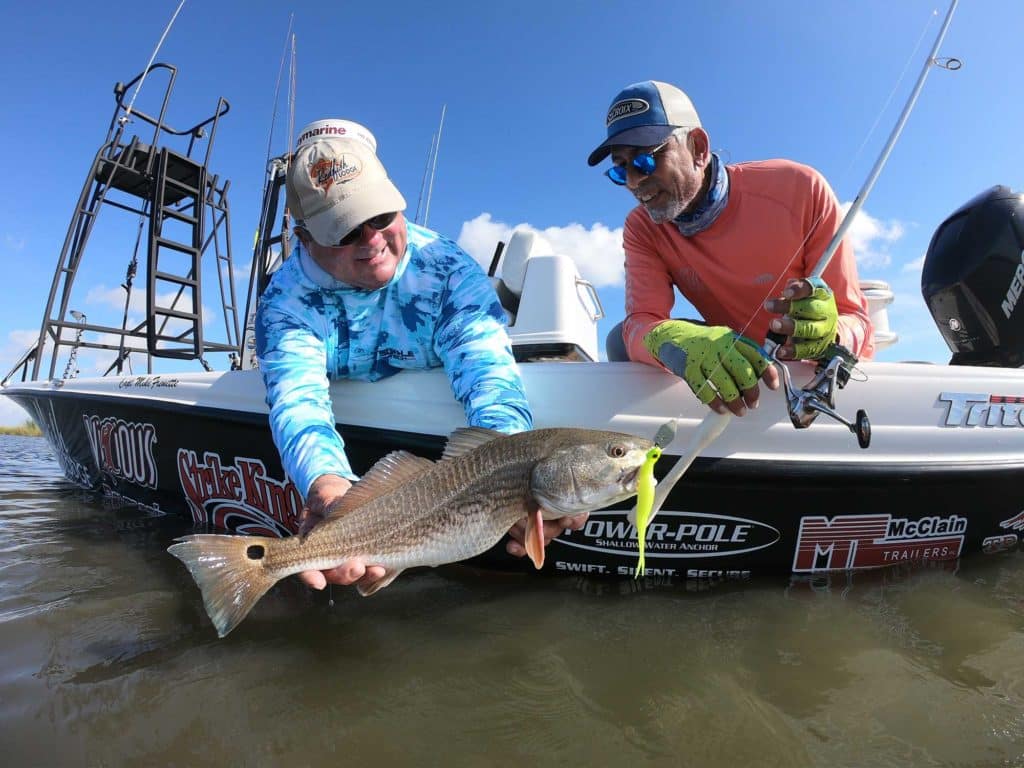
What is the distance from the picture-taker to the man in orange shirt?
8.79ft

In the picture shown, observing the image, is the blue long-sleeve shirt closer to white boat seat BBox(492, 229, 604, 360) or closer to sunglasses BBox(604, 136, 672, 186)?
sunglasses BBox(604, 136, 672, 186)

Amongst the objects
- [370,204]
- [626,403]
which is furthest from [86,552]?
[626,403]

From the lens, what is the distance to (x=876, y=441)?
2643 mm

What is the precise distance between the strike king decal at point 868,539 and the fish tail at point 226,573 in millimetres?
2387

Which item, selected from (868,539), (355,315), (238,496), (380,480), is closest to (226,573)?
(380,480)

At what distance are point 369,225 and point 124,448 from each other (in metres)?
3.22

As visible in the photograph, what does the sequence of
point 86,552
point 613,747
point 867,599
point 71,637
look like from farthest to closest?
point 86,552 < point 867,599 < point 71,637 < point 613,747

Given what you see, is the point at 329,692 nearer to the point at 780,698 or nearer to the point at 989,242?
the point at 780,698

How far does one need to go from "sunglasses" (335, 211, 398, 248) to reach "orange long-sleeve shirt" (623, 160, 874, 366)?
1.34 m

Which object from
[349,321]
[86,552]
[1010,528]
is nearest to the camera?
[349,321]

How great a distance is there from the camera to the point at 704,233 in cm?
305

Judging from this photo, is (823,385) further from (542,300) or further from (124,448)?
(124,448)

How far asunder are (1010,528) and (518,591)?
109 inches

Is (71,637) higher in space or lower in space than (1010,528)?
lower
